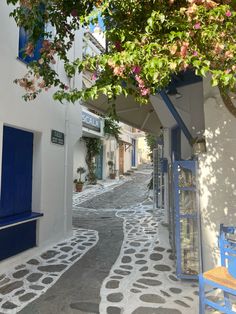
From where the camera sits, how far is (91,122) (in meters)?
14.9

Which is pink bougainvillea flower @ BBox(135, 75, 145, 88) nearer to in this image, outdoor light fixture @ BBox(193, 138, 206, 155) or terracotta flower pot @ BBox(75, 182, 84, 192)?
outdoor light fixture @ BBox(193, 138, 206, 155)

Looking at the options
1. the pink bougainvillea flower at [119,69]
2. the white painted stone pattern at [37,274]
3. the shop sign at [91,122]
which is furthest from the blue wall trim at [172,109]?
the shop sign at [91,122]

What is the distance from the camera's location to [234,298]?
335cm

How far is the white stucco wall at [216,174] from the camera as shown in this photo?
369 centimetres

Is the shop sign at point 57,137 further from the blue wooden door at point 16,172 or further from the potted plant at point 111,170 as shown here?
the potted plant at point 111,170

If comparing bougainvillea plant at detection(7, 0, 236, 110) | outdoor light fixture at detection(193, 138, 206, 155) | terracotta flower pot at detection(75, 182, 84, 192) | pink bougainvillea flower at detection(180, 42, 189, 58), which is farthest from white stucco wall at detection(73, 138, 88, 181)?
pink bougainvillea flower at detection(180, 42, 189, 58)

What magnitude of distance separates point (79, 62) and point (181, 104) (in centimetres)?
303

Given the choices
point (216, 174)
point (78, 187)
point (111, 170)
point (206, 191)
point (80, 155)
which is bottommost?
point (78, 187)

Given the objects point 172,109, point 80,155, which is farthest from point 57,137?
point 80,155

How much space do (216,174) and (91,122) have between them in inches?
457

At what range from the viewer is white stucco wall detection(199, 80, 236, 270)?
12.1ft

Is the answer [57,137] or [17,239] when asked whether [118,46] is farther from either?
[17,239]

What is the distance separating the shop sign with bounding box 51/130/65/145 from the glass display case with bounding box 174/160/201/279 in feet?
9.14

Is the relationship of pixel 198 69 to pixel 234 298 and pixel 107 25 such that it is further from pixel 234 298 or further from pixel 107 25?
pixel 234 298
